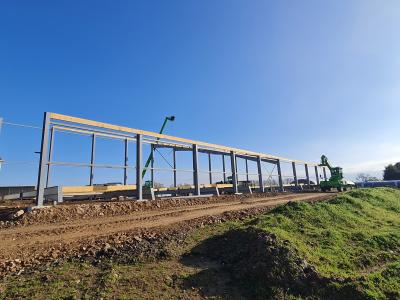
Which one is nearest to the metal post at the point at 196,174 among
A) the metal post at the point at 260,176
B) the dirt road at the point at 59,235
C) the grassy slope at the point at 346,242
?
the dirt road at the point at 59,235

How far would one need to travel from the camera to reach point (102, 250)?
6906 millimetres

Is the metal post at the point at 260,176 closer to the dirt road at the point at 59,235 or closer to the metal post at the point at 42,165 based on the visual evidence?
the dirt road at the point at 59,235

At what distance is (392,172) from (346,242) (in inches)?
3534

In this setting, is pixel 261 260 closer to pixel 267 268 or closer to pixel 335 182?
pixel 267 268

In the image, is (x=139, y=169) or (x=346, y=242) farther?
(x=139, y=169)

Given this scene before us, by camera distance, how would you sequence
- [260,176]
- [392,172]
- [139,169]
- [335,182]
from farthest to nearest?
[392,172] < [335,182] < [260,176] < [139,169]

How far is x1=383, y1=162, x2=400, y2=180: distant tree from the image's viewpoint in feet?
269

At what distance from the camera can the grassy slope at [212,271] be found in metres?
5.07

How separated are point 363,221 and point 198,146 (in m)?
14.9

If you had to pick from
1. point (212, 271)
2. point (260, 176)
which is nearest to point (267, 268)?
point (212, 271)

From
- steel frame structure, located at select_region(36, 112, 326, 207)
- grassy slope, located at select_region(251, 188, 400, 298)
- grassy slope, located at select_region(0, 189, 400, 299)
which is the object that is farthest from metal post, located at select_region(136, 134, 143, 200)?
grassy slope, located at select_region(251, 188, 400, 298)

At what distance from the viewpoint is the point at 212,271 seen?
6230 mm

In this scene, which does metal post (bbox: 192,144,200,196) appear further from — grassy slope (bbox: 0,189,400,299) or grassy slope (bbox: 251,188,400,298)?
grassy slope (bbox: 0,189,400,299)

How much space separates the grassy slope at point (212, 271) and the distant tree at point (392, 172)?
86153mm
